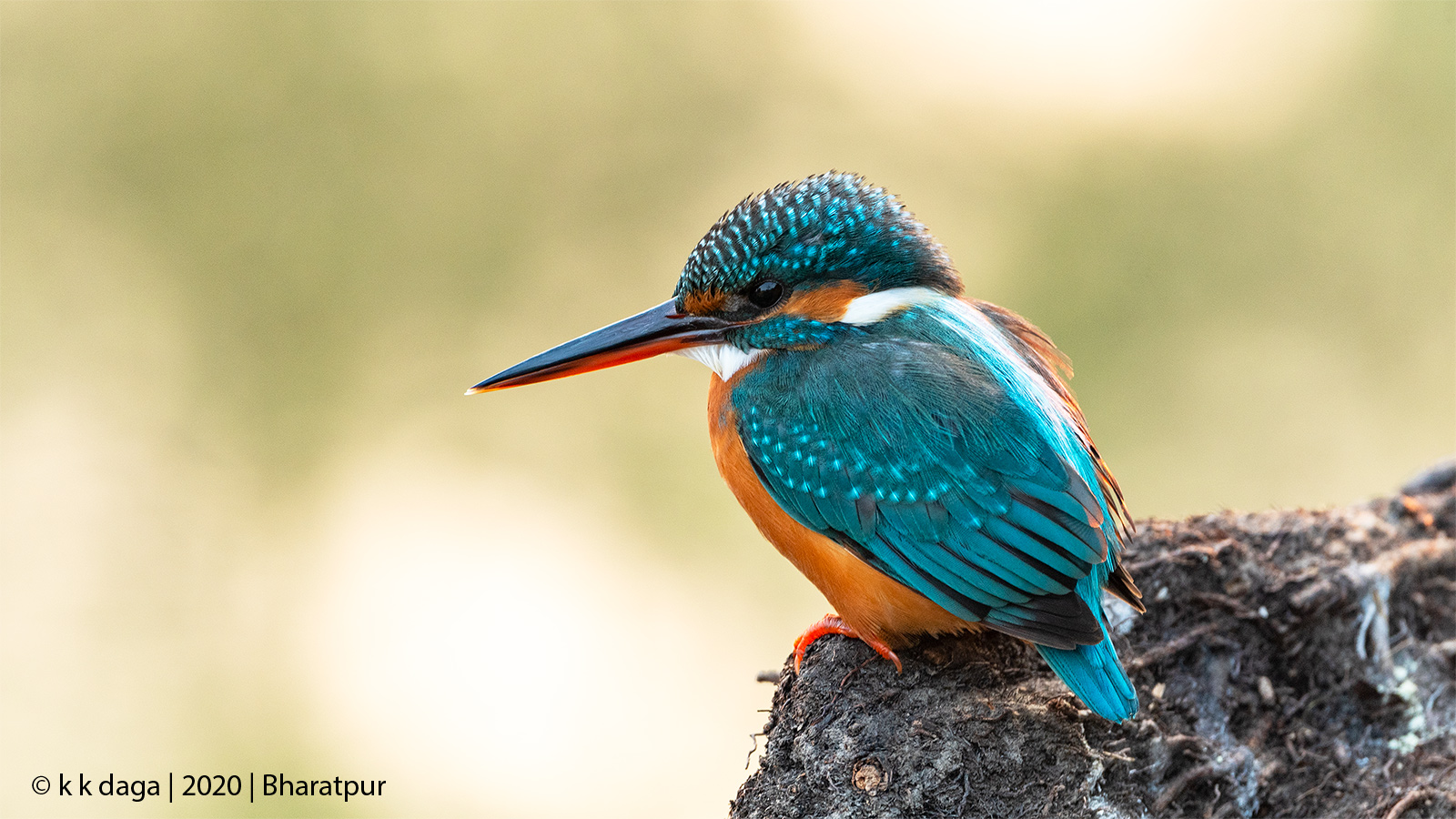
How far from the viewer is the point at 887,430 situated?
2436 mm

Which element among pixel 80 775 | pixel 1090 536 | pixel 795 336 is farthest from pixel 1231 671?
pixel 80 775

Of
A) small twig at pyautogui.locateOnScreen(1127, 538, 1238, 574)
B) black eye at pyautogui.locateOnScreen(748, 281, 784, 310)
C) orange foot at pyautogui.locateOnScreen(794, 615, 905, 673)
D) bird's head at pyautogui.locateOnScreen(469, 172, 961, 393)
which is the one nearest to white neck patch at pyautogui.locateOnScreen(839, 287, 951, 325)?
bird's head at pyautogui.locateOnScreen(469, 172, 961, 393)

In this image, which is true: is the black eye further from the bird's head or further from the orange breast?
the orange breast

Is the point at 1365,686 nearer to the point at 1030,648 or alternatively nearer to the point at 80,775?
the point at 1030,648

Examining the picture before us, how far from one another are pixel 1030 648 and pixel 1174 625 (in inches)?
17.3

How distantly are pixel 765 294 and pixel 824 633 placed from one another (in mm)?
836

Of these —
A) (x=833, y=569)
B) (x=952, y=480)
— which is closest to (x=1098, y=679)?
(x=952, y=480)

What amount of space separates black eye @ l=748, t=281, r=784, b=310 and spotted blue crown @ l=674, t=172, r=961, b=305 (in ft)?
0.06

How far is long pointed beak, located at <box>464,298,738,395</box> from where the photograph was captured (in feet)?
9.11

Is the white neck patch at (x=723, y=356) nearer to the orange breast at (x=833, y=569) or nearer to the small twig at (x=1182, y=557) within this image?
the orange breast at (x=833, y=569)

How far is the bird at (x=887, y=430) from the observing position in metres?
2.30

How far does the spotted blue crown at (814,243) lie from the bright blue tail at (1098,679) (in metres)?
0.99

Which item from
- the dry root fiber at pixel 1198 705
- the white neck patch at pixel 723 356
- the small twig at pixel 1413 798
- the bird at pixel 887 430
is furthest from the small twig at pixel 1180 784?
the white neck patch at pixel 723 356

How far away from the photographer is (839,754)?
2.29 m
